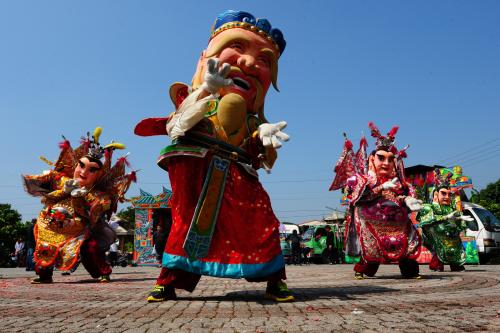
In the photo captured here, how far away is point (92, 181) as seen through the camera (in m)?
8.69

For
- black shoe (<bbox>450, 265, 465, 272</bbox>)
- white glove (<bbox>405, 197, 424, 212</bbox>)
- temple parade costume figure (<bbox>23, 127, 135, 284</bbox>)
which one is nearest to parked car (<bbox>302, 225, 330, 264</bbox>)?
black shoe (<bbox>450, 265, 465, 272</bbox>)

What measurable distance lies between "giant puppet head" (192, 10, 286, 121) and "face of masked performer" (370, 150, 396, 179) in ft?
10.7

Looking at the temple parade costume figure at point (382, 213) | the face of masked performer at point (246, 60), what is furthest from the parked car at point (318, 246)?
the face of masked performer at point (246, 60)

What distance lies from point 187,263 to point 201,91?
1.77m

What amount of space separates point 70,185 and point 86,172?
464 mm

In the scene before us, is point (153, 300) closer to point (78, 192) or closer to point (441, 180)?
point (78, 192)

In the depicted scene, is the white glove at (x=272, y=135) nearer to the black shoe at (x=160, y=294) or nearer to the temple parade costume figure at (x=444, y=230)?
the black shoe at (x=160, y=294)

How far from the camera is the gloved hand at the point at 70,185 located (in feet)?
26.9

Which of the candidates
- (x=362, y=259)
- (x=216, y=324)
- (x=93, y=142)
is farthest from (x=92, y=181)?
(x=216, y=324)

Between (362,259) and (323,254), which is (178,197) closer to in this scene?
(362,259)

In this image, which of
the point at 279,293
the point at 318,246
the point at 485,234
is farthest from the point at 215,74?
the point at 318,246

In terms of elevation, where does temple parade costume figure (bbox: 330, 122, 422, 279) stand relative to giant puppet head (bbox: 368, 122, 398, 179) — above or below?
below

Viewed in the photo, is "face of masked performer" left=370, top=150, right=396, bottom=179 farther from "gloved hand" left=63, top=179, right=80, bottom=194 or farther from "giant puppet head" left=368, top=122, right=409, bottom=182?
"gloved hand" left=63, top=179, right=80, bottom=194

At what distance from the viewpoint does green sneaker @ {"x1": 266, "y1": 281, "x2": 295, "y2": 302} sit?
179 inches
